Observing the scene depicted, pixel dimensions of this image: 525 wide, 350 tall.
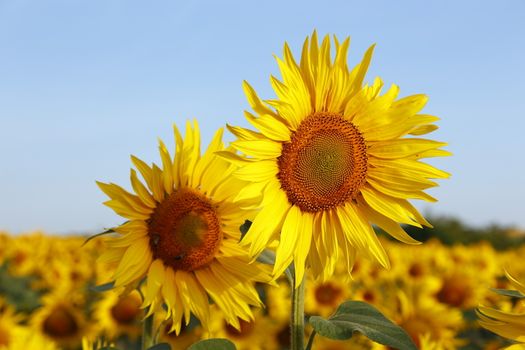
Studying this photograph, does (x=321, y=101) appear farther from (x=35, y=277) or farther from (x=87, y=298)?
(x=35, y=277)

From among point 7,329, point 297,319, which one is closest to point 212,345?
point 297,319

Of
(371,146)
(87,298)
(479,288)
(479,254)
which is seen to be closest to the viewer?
(371,146)

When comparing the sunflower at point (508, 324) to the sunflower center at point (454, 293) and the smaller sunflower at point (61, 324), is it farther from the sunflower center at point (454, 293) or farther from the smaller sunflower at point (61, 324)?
the smaller sunflower at point (61, 324)


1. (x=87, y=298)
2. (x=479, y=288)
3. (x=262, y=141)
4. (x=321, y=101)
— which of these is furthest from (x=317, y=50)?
(x=87, y=298)

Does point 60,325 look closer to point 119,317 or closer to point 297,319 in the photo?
point 119,317

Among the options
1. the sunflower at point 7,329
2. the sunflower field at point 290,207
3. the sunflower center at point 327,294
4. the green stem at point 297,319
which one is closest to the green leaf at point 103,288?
the sunflower field at point 290,207

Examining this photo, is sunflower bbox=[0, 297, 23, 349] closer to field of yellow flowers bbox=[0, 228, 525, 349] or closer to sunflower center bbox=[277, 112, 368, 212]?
field of yellow flowers bbox=[0, 228, 525, 349]
